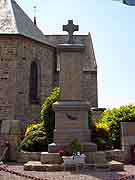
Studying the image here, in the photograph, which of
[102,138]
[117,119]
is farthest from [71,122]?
[117,119]

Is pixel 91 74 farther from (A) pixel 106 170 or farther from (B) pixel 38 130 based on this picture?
(A) pixel 106 170

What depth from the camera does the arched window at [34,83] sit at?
767 inches

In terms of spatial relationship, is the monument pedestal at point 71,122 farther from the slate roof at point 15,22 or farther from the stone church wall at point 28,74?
the slate roof at point 15,22

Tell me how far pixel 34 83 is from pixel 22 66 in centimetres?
180

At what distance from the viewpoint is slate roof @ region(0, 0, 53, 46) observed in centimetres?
1805

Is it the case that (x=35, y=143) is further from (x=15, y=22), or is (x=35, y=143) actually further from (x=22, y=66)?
(x=15, y=22)

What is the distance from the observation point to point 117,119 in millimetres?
13602

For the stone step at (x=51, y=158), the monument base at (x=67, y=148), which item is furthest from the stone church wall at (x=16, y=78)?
the stone step at (x=51, y=158)

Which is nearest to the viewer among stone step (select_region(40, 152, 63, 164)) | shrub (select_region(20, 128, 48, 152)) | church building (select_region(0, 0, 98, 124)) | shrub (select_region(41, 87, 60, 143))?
stone step (select_region(40, 152, 63, 164))

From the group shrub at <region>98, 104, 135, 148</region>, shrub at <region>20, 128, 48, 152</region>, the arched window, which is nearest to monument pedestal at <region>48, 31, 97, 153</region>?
shrub at <region>20, 128, 48, 152</region>

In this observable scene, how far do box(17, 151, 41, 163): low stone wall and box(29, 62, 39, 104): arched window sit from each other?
8.10m

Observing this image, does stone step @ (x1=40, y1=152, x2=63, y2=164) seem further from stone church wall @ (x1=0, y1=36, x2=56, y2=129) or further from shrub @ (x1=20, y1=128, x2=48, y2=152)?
stone church wall @ (x1=0, y1=36, x2=56, y2=129)

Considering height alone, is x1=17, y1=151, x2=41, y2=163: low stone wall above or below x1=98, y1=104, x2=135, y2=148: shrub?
below

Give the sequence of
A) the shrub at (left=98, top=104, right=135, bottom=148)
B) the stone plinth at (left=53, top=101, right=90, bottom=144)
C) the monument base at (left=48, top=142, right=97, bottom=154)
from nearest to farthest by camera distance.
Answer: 1. the monument base at (left=48, top=142, right=97, bottom=154)
2. the stone plinth at (left=53, top=101, right=90, bottom=144)
3. the shrub at (left=98, top=104, right=135, bottom=148)
